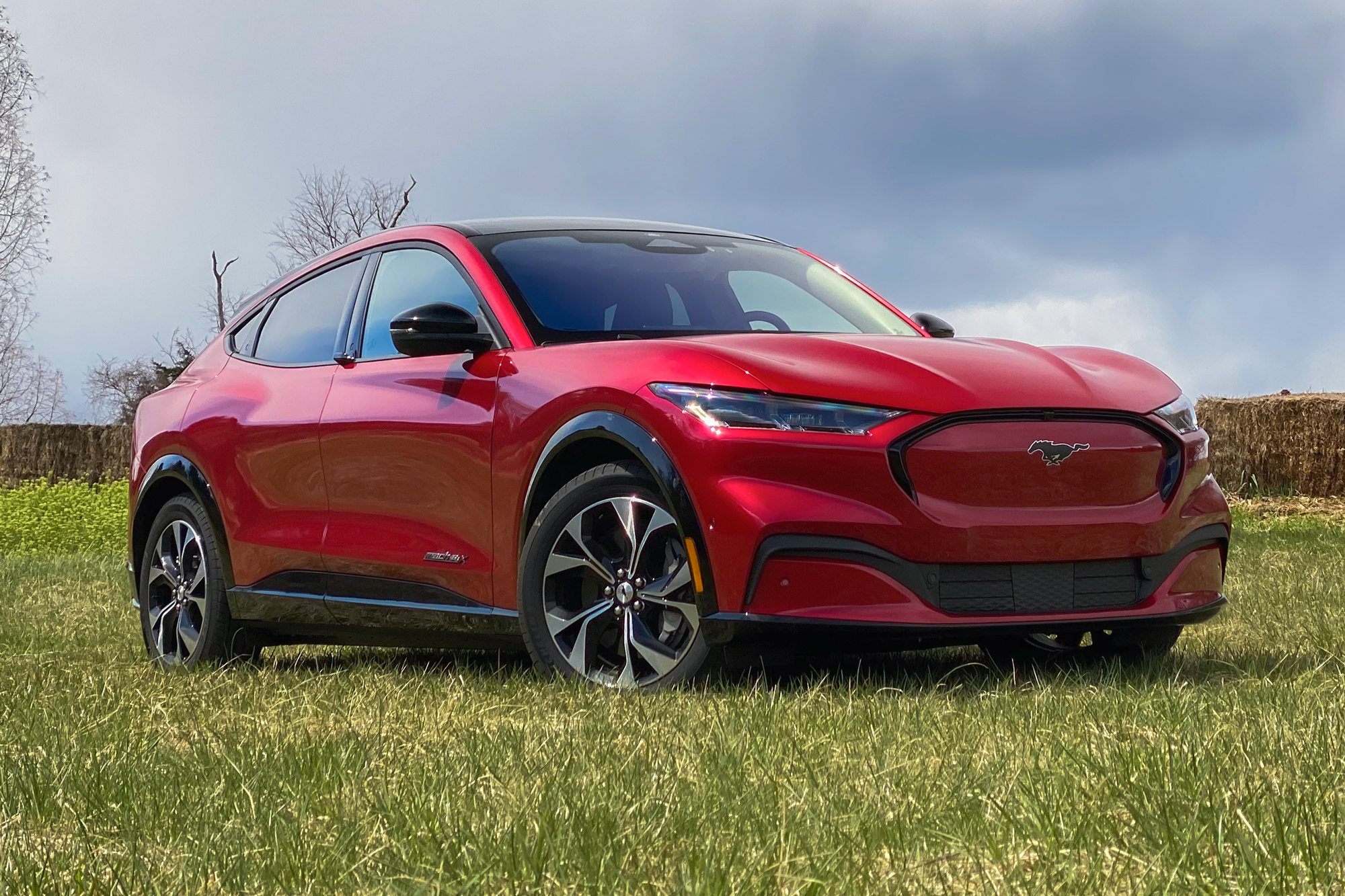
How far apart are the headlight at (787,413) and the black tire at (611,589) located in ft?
1.11

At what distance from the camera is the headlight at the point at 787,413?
4344 mm

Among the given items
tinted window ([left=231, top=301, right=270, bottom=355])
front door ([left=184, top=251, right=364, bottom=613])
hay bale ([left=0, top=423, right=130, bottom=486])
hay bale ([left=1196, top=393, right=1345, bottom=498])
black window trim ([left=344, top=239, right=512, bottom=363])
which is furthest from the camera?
hay bale ([left=0, top=423, right=130, bottom=486])

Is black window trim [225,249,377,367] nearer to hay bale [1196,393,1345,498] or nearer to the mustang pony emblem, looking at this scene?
the mustang pony emblem

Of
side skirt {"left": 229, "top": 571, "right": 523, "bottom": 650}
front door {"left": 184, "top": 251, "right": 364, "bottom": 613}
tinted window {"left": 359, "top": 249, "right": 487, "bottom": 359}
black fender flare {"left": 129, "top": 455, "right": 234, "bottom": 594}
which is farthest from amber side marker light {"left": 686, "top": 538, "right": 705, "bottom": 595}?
Answer: black fender flare {"left": 129, "top": 455, "right": 234, "bottom": 594}

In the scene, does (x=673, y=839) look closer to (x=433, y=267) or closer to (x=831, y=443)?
(x=831, y=443)

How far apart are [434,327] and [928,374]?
1.65 meters

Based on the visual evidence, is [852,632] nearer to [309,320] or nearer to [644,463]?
[644,463]

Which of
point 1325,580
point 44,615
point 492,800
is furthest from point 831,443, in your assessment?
point 44,615

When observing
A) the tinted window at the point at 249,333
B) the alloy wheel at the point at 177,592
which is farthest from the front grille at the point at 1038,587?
the tinted window at the point at 249,333

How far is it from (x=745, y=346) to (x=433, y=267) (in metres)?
1.69

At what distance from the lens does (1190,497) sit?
4.85m

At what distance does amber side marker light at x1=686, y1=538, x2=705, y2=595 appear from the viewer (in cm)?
439

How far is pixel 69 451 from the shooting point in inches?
1207

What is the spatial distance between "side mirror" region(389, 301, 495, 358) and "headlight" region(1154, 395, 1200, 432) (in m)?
2.19
